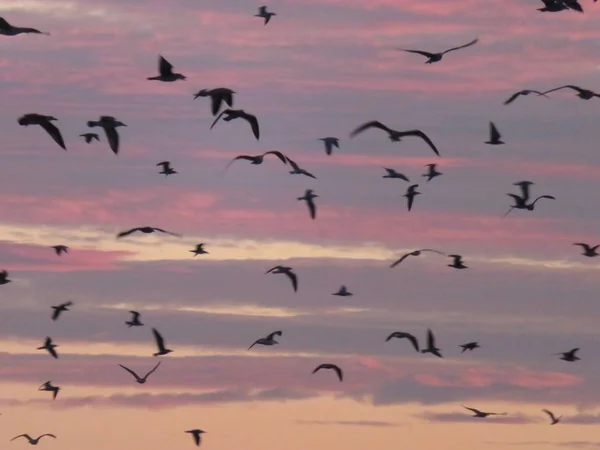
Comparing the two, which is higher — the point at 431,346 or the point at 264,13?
the point at 264,13

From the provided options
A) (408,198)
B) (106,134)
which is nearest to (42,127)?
(106,134)

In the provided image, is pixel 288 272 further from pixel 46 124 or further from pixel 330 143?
pixel 46 124

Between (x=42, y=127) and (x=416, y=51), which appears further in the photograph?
(x=416, y=51)

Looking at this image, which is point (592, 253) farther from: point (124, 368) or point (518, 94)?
point (124, 368)

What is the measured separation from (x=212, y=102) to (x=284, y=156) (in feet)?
13.4

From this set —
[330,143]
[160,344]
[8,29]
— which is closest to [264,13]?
[330,143]

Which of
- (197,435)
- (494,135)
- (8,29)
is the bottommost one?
(197,435)

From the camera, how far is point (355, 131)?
51062 mm

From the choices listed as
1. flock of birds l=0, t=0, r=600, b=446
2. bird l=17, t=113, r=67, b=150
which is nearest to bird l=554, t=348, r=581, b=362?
flock of birds l=0, t=0, r=600, b=446

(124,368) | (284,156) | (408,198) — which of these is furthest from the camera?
(408,198)

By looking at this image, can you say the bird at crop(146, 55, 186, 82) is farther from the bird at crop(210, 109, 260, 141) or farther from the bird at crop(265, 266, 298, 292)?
the bird at crop(265, 266, 298, 292)

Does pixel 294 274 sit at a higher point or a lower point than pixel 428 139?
lower

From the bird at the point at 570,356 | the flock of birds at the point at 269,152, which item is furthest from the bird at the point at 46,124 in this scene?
the bird at the point at 570,356

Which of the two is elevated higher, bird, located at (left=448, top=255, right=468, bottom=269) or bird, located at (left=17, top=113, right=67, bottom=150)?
bird, located at (left=17, top=113, right=67, bottom=150)
